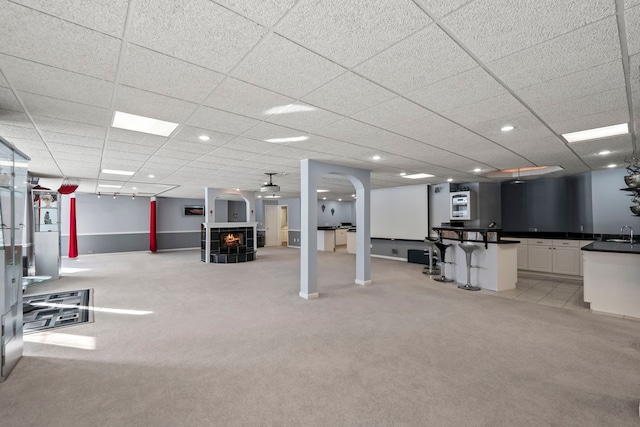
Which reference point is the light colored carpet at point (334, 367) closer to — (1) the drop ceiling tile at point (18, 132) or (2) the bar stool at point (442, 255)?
(2) the bar stool at point (442, 255)

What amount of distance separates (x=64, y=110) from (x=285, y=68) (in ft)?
7.83

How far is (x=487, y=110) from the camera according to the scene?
9.30 ft

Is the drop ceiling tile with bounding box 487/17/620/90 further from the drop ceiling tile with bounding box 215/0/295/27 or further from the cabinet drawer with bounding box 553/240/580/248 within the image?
the cabinet drawer with bounding box 553/240/580/248

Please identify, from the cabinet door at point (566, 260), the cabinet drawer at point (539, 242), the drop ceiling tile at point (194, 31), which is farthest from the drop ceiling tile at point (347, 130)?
the cabinet door at point (566, 260)

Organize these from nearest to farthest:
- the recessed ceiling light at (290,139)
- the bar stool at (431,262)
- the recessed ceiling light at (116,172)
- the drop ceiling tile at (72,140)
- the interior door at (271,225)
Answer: the drop ceiling tile at (72,140) → the recessed ceiling light at (290,139) → the recessed ceiling light at (116,172) → the bar stool at (431,262) → the interior door at (271,225)

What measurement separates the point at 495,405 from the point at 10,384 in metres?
3.95

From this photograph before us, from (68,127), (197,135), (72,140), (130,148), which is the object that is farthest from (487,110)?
(72,140)

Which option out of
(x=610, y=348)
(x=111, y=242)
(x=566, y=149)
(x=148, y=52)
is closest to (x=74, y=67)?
(x=148, y=52)

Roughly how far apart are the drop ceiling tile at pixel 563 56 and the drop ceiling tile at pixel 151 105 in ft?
8.55

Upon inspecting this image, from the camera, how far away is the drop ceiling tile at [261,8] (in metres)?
1.43

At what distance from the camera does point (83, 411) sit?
2.09 meters

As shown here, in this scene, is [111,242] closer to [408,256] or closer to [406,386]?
[408,256]

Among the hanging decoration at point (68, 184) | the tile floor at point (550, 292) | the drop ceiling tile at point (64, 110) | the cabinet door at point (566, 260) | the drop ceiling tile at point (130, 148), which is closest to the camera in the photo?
the drop ceiling tile at point (64, 110)

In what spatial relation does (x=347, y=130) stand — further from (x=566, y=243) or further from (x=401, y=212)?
(x=401, y=212)
